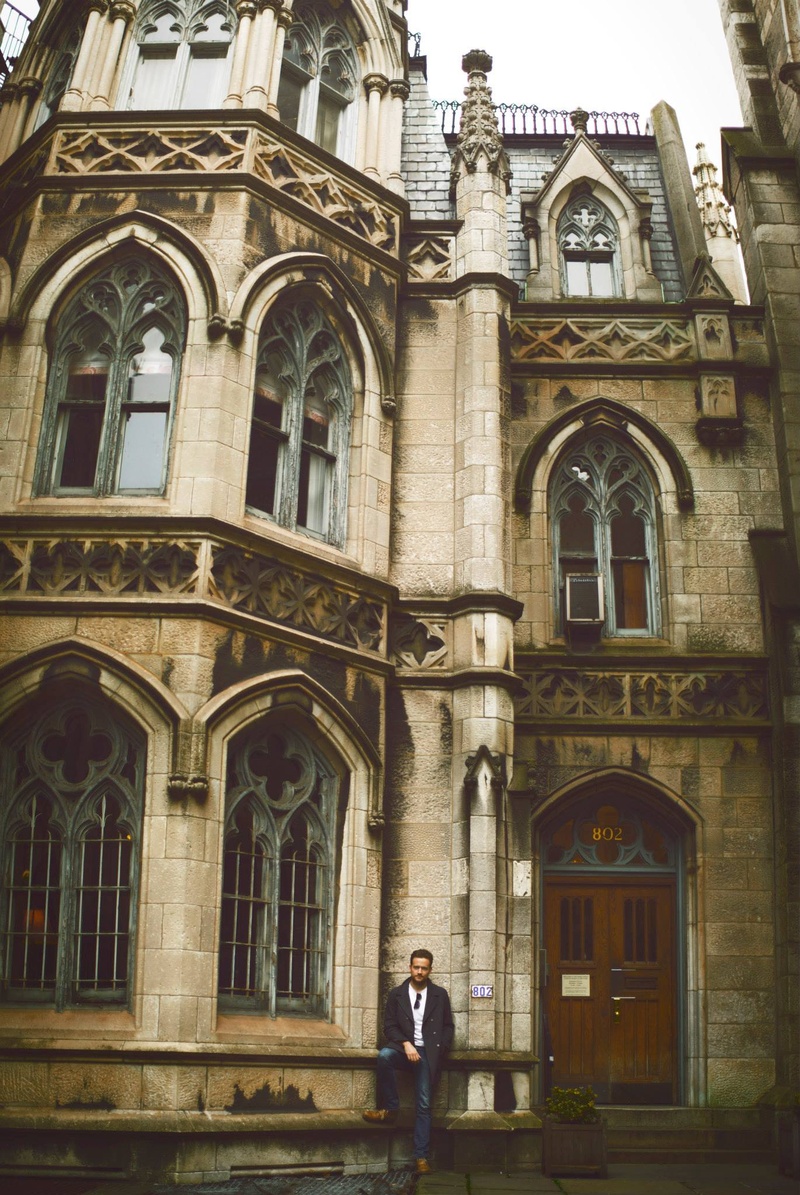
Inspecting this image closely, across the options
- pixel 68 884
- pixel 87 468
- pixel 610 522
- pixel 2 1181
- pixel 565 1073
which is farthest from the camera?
pixel 610 522

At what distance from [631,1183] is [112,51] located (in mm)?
12845

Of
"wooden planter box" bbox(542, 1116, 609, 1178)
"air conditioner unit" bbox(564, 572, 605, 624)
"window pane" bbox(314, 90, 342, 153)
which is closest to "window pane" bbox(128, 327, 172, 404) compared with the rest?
"window pane" bbox(314, 90, 342, 153)

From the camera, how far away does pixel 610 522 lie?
49.4 ft

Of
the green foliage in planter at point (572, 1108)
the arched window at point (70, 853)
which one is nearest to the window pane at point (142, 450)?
the arched window at point (70, 853)

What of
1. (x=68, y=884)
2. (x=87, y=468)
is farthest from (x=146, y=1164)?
(x=87, y=468)

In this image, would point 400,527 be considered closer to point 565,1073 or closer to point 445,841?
point 445,841

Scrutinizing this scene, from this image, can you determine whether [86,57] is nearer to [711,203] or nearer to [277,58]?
[277,58]

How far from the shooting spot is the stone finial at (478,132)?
15.1 meters

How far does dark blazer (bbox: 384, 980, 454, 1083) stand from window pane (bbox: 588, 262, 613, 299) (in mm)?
9805

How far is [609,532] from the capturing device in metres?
15.0

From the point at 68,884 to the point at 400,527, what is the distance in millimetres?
5274

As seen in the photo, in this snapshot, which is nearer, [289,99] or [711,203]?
[289,99]

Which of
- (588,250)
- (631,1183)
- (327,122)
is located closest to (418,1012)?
(631,1183)

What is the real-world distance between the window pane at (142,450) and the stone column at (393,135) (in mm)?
4589
